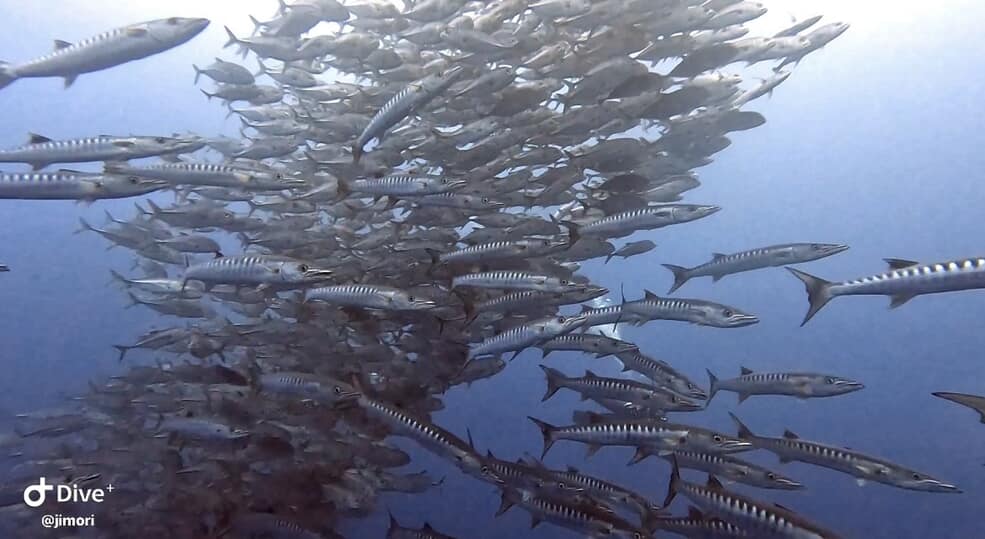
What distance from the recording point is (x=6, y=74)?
541 cm

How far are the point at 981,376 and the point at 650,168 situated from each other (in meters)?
24.5

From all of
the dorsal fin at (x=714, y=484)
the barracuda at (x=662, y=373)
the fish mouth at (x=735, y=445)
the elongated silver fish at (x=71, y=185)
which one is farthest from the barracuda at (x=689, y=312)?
the elongated silver fish at (x=71, y=185)

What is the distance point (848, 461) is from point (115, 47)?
7.20 m

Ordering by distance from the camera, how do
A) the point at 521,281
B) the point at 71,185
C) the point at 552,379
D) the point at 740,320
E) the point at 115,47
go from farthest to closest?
1. the point at 552,379
2. the point at 521,281
3. the point at 740,320
4. the point at 71,185
5. the point at 115,47

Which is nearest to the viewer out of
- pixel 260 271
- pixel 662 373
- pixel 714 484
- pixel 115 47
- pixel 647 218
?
pixel 115 47

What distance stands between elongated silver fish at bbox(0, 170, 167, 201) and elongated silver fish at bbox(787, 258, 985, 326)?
590 centimetres

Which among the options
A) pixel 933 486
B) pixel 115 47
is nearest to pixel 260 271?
pixel 115 47

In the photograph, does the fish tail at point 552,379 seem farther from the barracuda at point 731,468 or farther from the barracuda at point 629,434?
the barracuda at point 731,468

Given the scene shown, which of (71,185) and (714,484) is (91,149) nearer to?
(71,185)

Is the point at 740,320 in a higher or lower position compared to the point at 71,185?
lower

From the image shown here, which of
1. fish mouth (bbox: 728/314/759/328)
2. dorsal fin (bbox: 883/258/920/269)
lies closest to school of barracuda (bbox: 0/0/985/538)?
fish mouth (bbox: 728/314/759/328)

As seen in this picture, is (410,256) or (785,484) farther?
(410,256)

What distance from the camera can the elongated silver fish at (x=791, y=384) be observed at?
21.7 ft

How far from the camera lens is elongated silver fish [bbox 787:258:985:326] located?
473 centimetres
